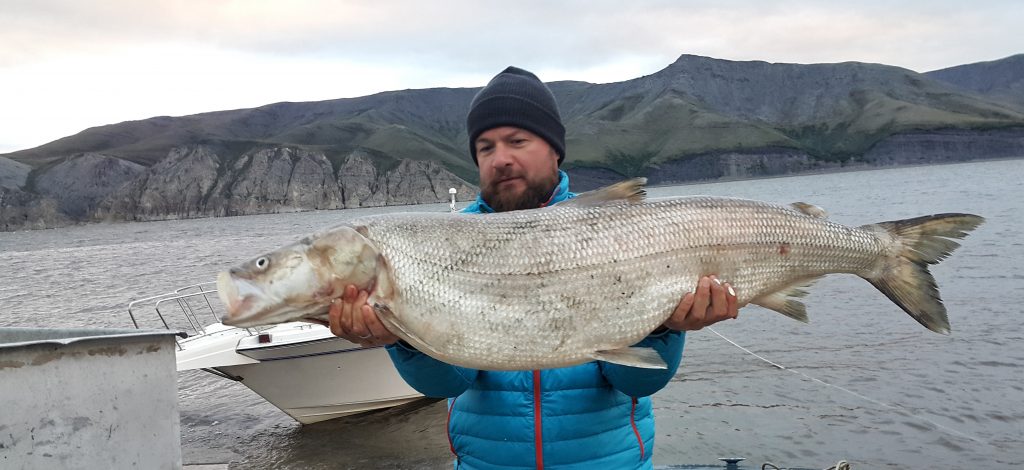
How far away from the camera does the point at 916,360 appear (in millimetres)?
16250

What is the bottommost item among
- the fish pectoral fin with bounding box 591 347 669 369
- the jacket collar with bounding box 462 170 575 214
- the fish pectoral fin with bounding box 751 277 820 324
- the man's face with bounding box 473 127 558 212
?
the fish pectoral fin with bounding box 591 347 669 369

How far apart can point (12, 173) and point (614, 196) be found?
22564 cm

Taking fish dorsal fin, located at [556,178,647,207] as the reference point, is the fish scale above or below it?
below

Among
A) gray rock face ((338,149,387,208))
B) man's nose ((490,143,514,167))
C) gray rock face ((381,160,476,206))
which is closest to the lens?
man's nose ((490,143,514,167))

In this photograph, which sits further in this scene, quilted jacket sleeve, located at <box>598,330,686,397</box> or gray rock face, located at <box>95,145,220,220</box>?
gray rock face, located at <box>95,145,220,220</box>

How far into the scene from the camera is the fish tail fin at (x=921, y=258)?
416cm

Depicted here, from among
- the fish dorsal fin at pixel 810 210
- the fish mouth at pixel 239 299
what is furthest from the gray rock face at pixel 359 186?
the fish mouth at pixel 239 299

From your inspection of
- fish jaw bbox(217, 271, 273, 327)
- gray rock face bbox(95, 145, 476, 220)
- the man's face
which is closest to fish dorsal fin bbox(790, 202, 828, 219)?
the man's face

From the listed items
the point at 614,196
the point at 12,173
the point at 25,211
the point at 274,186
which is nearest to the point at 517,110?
the point at 614,196

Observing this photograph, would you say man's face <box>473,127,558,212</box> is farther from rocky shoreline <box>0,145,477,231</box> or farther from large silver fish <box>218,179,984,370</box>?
rocky shoreline <box>0,145,477,231</box>

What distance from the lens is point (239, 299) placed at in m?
3.41

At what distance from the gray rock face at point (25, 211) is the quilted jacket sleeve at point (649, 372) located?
671ft

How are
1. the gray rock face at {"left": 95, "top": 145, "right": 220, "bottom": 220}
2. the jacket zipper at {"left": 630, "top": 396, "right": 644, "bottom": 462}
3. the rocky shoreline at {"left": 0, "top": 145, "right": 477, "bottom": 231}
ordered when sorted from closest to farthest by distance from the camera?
the jacket zipper at {"left": 630, "top": 396, "right": 644, "bottom": 462} → the rocky shoreline at {"left": 0, "top": 145, "right": 477, "bottom": 231} → the gray rock face at {"left": 95, "top": 145, "right": 220, "bottom": 220}

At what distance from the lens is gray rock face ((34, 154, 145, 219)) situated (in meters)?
177
